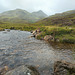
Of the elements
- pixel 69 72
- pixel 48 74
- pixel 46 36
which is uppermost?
pixel 46 36

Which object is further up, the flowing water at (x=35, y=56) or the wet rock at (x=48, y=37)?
the wet rock at (x=48, y=37)

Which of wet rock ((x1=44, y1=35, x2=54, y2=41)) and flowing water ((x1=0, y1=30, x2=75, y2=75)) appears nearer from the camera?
flowing water ((x1=0, y1=30, x2=75, y2=75))

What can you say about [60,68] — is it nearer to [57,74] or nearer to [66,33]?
[57,74]

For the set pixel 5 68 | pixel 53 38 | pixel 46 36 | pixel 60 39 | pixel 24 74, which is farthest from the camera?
pixel 46 36

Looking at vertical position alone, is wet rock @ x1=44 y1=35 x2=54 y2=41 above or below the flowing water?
above

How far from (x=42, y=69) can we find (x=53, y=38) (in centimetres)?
1805

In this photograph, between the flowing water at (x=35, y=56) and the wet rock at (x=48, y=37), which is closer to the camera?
the flowing water at (x=35, y=56)

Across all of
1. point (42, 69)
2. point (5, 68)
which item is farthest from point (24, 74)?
point (5, 68)

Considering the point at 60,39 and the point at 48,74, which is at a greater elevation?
the point at 60,39

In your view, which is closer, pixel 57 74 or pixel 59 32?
pixel 57 74

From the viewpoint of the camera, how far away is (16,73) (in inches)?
287

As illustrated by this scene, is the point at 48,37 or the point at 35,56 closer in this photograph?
the point at 35,56

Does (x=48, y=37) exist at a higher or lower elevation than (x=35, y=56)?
higher

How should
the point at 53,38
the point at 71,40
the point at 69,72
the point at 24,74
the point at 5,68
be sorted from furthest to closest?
the point at 53,38
the point at 71,40
the point at 5,68
the point at 69,72
the point at 24,74
